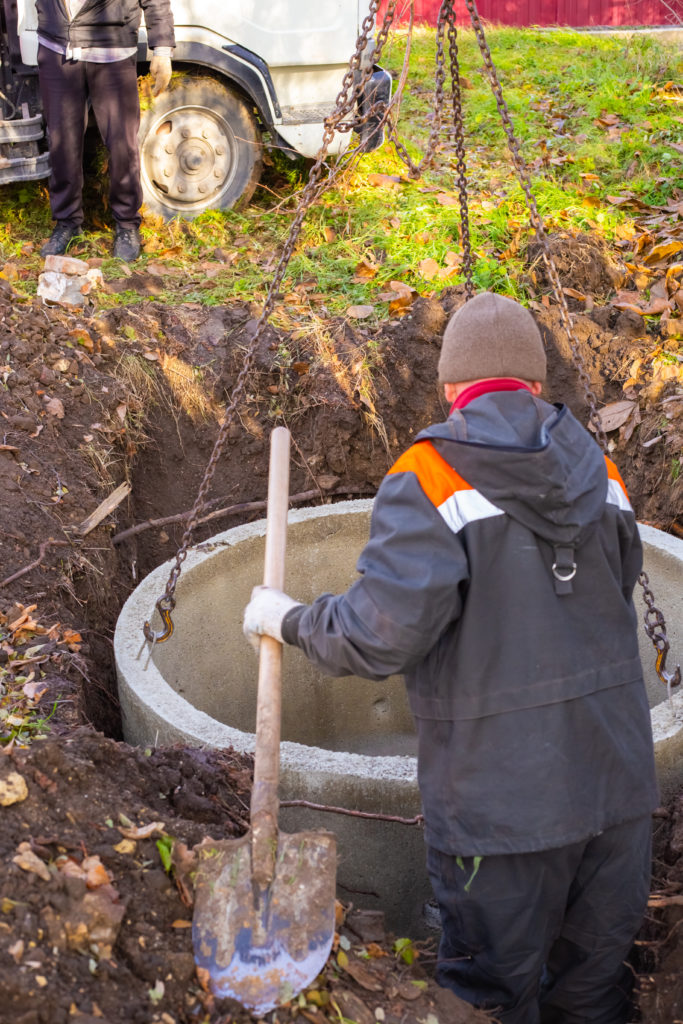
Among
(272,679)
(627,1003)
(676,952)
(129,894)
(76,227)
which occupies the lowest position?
(627,1003)

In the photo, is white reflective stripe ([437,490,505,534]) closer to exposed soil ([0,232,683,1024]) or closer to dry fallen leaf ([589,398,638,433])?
exposed soil ([0,232,683,1024])

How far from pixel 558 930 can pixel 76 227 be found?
5.12 m

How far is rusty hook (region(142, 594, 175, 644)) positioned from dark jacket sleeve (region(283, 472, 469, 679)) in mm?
1366

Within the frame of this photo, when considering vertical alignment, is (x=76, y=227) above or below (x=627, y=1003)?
above

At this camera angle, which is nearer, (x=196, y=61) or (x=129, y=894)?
(x=129, y=894)

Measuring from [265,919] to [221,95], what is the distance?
213 inches

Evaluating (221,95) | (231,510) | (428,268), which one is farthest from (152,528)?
(221,95)

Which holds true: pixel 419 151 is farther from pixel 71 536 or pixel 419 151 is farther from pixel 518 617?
pixel 518 617

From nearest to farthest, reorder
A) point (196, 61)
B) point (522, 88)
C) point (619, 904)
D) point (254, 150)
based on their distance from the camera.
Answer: point (619, 904) → point (196, 61) → point (254, 150) → point (522, 88)

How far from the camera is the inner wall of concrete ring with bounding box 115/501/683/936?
9.51 ft

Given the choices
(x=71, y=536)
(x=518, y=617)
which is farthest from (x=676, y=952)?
(x=71, y=536)

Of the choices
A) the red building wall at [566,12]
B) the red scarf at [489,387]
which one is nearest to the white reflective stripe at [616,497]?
the red scarf at [489,387]

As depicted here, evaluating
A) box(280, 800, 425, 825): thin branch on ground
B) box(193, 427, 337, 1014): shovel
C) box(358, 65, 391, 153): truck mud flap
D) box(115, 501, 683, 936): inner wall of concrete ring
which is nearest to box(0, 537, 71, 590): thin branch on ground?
box(115, 501, 683, 936): inner wall of concrete ring

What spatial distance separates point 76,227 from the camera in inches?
237
